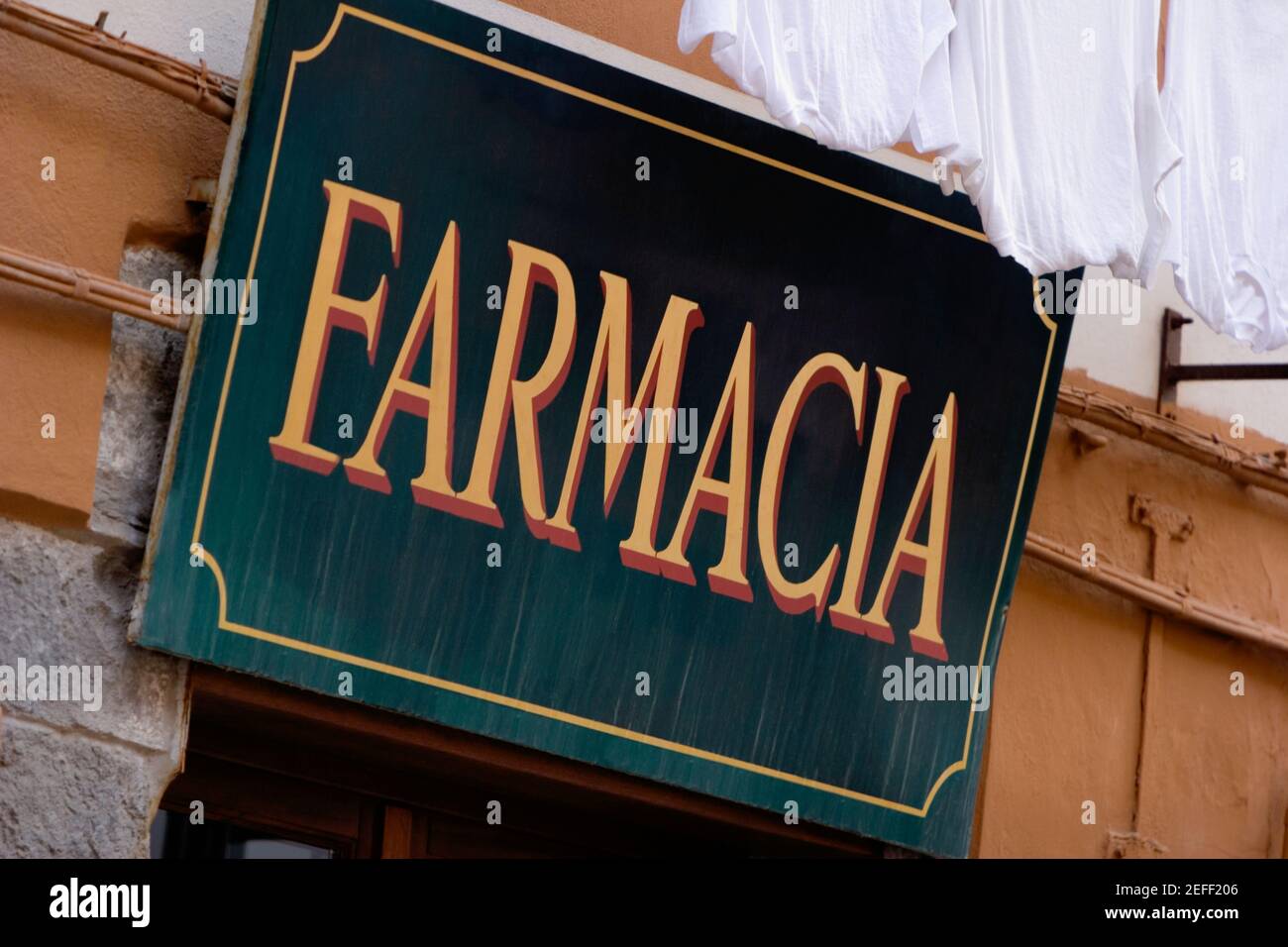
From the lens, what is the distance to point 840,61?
180 inches

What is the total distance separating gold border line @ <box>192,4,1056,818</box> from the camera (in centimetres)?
444

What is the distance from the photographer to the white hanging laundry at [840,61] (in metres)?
4.43

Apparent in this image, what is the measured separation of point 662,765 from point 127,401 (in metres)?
1.55

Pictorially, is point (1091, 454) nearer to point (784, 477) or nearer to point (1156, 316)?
point (1156, 316)

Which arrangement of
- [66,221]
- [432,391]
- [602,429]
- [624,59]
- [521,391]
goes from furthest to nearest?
[624,59] < [602,429] < [521,391] < [432,391] < [66,221]

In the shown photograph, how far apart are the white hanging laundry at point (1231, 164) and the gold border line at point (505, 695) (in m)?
0.58

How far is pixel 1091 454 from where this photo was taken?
6.09 m

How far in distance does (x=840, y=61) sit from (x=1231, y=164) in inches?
48.7

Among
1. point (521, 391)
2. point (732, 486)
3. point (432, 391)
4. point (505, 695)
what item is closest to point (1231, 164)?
point (732, 486)

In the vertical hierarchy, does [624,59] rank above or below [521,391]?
above

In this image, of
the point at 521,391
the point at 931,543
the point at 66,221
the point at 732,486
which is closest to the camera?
the point at 66,221

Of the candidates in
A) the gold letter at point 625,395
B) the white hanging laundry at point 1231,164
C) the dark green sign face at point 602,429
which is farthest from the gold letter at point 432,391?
the white hanging laundry at point 1231,164

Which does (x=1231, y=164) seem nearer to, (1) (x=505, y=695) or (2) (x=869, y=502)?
(2) (x=869, y=502)
